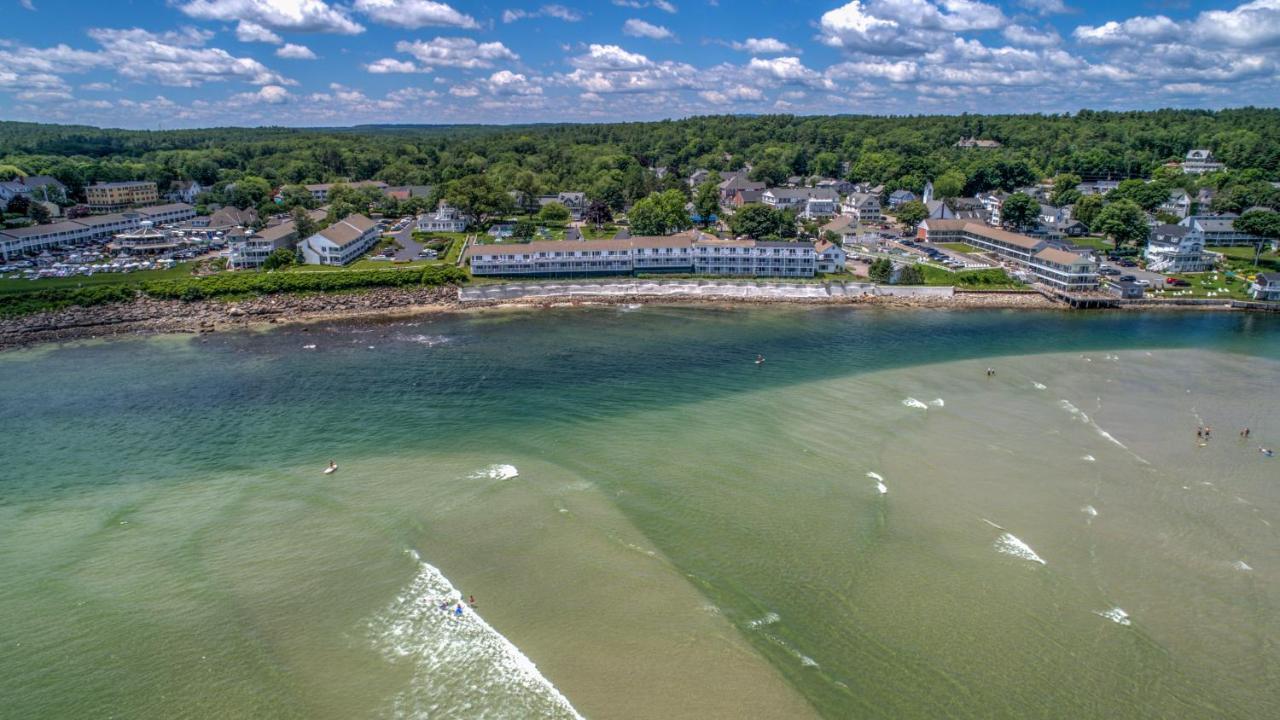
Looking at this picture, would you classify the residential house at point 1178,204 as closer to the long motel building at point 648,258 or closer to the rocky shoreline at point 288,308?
the rocky shoreline at point 288,308

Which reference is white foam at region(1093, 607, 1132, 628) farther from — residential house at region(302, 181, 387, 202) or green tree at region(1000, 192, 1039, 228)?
residential house at region(302, 181, 387, 202)

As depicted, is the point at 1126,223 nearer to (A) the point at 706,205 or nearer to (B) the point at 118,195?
(A) the point at 706,205

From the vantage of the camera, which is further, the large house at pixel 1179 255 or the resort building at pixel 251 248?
the large house at pixel 1179 255

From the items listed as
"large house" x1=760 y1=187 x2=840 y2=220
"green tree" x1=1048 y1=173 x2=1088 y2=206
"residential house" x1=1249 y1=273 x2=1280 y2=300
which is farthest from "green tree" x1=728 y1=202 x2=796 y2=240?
"green tree" x1=1048 y1=173 x2=1088 y2=206

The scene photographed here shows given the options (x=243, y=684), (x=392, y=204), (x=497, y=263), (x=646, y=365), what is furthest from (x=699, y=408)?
(x=392, y=204)

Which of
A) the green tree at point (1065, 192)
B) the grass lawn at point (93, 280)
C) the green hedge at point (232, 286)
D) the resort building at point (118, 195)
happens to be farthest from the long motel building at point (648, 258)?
the resort building at point (118, 195)

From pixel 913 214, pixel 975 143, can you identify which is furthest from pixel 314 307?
pixel 975 143

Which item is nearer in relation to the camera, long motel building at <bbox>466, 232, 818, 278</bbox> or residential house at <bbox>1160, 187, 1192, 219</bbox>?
long motel building at <bbox>466, 232, 818, 278</bbox>
